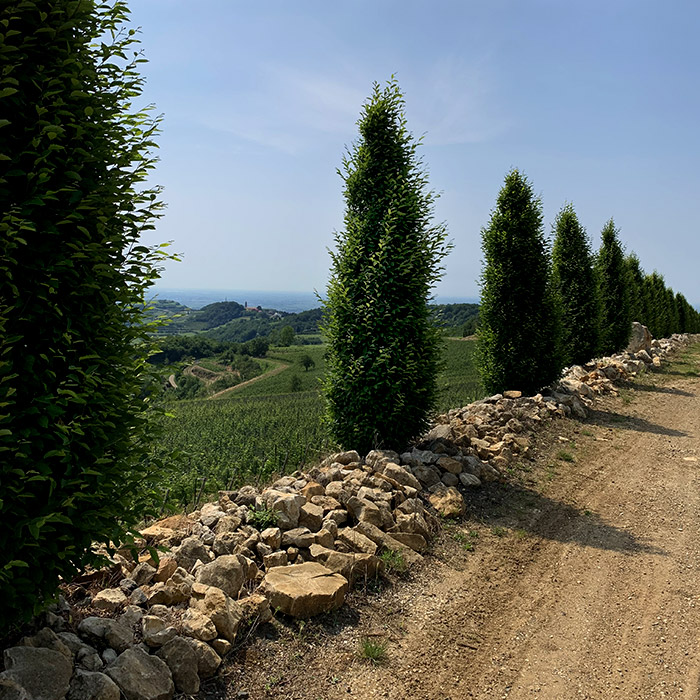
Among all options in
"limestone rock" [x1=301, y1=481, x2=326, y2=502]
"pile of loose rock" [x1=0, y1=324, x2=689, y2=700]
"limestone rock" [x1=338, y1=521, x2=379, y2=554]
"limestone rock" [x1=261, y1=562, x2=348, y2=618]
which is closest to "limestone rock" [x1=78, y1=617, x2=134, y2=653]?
"pile of loose rock" [x1=0, y1=324, x2=689, y2=700]

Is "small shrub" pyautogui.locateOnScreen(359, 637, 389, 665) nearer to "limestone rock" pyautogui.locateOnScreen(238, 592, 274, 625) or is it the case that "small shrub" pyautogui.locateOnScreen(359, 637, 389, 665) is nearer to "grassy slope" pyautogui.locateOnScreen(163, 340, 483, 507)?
"limestone rock" pyautogui.locateOnScreen(238, 592, 274, 625)

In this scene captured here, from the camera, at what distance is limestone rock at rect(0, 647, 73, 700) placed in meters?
3.07

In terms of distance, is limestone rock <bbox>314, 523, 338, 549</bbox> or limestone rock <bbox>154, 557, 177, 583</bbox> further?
limestone rock <bbox>314, 523, 338, 549</bbox>

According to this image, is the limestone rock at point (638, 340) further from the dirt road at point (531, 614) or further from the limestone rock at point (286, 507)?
the limestone rock at point (286, 507)

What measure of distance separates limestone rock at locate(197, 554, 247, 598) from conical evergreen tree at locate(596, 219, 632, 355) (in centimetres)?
2027

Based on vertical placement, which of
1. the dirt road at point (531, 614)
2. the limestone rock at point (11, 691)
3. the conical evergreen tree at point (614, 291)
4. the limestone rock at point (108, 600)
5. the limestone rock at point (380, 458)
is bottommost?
the dirt road at point (531, 614)

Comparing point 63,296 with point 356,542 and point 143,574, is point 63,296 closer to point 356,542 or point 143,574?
point 143,574

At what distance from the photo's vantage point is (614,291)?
72.1 feet

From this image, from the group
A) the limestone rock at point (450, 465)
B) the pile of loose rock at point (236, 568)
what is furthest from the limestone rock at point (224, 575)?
the limestone rock at point (450, 465)

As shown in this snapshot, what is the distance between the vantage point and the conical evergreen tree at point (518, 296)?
41.9ft

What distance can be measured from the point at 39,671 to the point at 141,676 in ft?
1.98

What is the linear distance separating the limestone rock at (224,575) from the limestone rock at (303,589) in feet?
0.78

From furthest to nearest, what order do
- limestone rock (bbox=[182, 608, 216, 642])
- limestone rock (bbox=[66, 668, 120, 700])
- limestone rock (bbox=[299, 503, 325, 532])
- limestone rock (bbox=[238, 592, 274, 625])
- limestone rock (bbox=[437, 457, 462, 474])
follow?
limestone rock (bbox=[437, 457, 462, 474]), limestone rock (bbox=[299, 503, 325, 532]), limestone rock (bbox=[238, 592, 274, 625]), limestone rock (bbox=[182, 608, 216, 642]), limestone rock (bbox=[66, 668, 120, 700])

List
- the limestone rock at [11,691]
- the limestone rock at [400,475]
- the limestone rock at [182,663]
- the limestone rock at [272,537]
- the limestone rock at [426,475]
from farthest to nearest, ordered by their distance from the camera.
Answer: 1. the limestone rock at [426,475]
2. the limestone rock at [400,475]
3. the limestone rock at [272,537]
4. the limestone rock at [182,663]
5. the limestone rock at [11,691]
